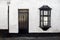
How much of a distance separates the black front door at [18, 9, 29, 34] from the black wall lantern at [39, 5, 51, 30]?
4.65 feet

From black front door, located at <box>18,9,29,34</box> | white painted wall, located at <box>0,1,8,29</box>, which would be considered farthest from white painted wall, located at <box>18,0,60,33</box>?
white painted wall, located at <box>0,1,8,29</box>

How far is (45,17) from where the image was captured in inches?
615

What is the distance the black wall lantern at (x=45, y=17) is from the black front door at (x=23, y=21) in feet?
4.65

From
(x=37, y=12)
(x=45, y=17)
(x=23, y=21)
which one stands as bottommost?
(x=23, y=21)

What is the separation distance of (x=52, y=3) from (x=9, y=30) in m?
4.79

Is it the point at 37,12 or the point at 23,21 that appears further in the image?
the point at 23,21

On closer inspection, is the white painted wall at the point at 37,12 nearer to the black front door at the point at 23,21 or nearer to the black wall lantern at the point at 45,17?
the black wall lantern at the point at 45,17

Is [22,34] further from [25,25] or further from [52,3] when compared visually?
[52,3]

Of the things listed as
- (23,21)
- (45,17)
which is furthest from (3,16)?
(45,17)

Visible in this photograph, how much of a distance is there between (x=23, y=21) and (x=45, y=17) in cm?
212

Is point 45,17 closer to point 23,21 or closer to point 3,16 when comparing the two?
point 23,21

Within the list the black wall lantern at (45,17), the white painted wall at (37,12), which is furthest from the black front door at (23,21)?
the black wall lantern at (45,17)

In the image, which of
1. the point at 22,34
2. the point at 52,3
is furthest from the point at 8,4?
the point at 52,3

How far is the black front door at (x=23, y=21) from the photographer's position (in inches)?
609
